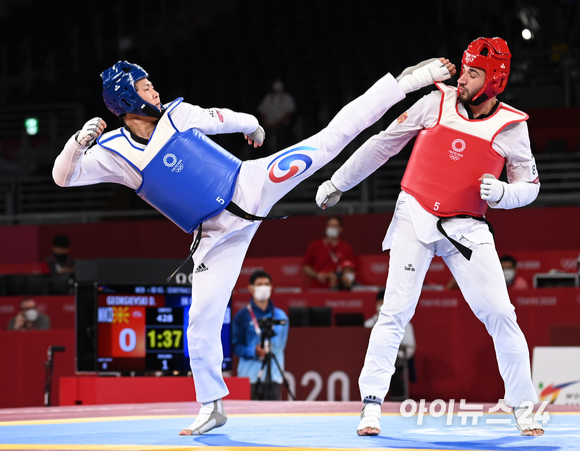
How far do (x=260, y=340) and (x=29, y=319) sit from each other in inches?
126

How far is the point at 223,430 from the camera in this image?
4621 millimetres

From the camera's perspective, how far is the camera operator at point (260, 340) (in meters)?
7.94

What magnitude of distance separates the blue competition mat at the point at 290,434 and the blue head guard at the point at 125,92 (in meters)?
1.70

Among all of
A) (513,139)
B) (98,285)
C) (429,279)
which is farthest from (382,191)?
(513,139)

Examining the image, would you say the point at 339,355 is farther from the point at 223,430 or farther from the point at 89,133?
the point at 89,133

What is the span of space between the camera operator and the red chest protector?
3736mm

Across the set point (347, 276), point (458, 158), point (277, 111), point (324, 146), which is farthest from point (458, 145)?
point (277, 111)

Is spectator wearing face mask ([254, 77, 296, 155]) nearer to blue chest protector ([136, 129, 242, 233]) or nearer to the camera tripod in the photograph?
the camera tripod

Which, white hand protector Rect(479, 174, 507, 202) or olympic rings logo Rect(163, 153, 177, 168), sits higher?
olympic rings logo Rect(163, 153, 177, 168)

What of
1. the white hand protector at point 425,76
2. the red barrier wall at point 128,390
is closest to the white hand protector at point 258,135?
the white hand protector at point 425,76

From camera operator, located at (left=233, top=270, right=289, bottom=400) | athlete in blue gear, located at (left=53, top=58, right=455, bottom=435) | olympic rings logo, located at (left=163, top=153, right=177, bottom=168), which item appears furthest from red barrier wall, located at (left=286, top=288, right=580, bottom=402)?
olympic rings logo, located at (left=163, top=153, right=177, bottom=168)

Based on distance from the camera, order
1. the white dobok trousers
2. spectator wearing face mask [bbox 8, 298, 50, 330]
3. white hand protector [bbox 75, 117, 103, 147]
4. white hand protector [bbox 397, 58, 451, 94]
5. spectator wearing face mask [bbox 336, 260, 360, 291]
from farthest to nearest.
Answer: spectator wearing face mask [bbox 336, 260, 360, 291]
spectator wearing face mask [bbox 8, 298, 50, 330]
white hand protector [bbox 397, 58, 451, 94]
the white dobok trousers
white hand protector [bbox 75, 117, 103, 147]

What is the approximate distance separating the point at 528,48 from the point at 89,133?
1304 centimetres

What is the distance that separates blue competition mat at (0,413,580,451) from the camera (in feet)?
12.8
